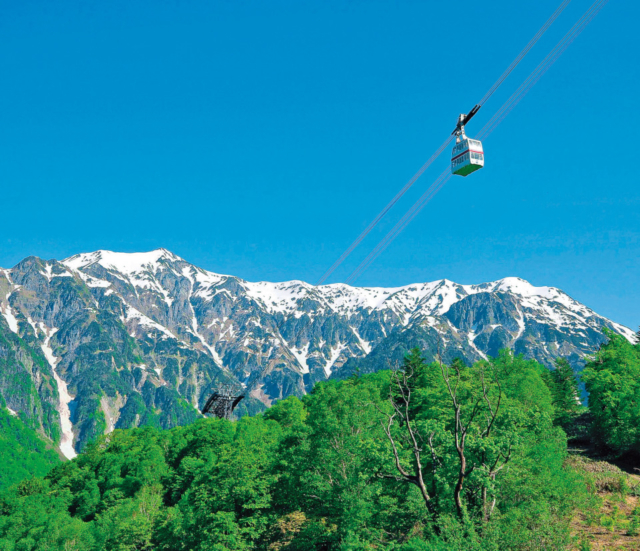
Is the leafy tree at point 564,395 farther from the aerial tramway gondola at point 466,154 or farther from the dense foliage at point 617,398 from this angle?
the aerial tramway gondola at point 466,154

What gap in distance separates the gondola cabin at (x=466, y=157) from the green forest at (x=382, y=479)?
1210 centimetres

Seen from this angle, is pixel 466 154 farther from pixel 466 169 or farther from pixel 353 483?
pixel 353 483

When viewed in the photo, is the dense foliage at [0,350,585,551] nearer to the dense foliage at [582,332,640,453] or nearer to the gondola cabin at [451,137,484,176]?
the dense foliage at [582,332,640,453]

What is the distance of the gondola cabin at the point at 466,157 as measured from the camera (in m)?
30.5

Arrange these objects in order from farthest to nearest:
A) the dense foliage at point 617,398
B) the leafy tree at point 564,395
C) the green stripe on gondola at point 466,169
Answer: the leafy tree at point 564,395
the dense foliage at point 617,398
the green stripe on gondola at point 466,169

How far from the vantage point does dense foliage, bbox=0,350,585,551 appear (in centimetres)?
3105

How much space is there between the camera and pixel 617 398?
207 ft

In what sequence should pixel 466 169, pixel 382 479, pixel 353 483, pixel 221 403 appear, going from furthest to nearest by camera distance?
pixel 221 403 → pixel 353 483 → pixel 382 479 → pixel 466 169

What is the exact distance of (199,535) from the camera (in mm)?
50000

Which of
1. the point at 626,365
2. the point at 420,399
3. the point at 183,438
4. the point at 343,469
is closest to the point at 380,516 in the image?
the point at 343,469

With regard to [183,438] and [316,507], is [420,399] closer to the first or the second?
[316,507]

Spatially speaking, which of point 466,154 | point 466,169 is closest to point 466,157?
point 466,154

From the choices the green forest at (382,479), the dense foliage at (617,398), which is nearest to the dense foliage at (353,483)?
the green forest at (382,479)

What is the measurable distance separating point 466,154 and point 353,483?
2378cm
